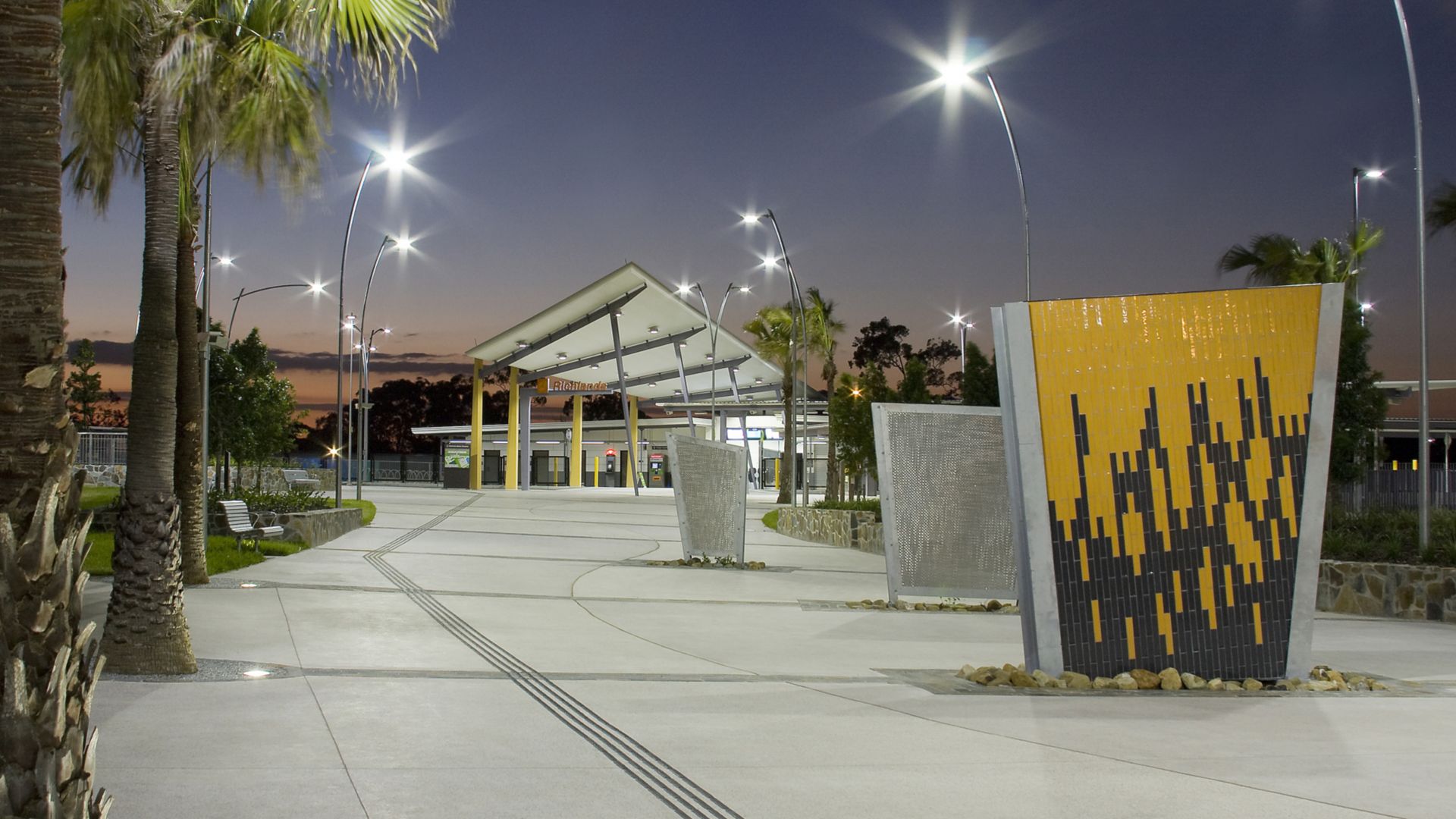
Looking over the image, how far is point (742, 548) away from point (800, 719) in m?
14.4

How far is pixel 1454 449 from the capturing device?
68250mm

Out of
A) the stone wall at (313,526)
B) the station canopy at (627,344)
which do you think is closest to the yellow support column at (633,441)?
the station canopy at (627,344)

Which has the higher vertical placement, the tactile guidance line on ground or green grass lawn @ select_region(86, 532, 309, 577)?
green grass lawn @ select_region(86, 532, 309, 577)

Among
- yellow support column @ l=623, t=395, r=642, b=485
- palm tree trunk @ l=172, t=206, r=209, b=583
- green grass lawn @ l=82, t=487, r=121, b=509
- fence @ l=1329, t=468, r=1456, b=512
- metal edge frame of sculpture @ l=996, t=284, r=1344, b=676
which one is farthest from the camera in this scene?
yellow support column @ l=623, t=395, r=642, b=485

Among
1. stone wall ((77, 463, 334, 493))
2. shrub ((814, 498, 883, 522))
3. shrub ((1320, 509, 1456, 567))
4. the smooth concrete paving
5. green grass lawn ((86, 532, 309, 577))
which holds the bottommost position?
the smooth concrete paving

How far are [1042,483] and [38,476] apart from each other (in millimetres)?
7486

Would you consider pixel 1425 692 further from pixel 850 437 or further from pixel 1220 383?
pixel 850 437

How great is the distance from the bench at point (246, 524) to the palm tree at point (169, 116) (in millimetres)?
7011

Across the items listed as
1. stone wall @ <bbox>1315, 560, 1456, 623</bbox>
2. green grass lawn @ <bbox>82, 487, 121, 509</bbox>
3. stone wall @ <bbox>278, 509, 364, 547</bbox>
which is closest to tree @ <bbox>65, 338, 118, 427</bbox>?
green grass lawn @ <bbox>82, 487, 121, 509</bbox>

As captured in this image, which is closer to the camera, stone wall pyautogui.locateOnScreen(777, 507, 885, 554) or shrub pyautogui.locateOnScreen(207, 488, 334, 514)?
shrub pyautogui.locateOnScreen(207, 488, 334, 514)

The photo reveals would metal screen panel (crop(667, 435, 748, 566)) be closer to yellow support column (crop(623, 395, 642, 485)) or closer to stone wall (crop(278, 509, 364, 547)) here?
stone wall (crop(278, 509, 364, 547))

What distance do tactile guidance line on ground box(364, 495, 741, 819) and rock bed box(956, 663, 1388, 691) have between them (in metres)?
3.37

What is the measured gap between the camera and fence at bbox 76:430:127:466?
124 feet

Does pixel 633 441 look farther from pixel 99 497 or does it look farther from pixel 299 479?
pixel 99 497
